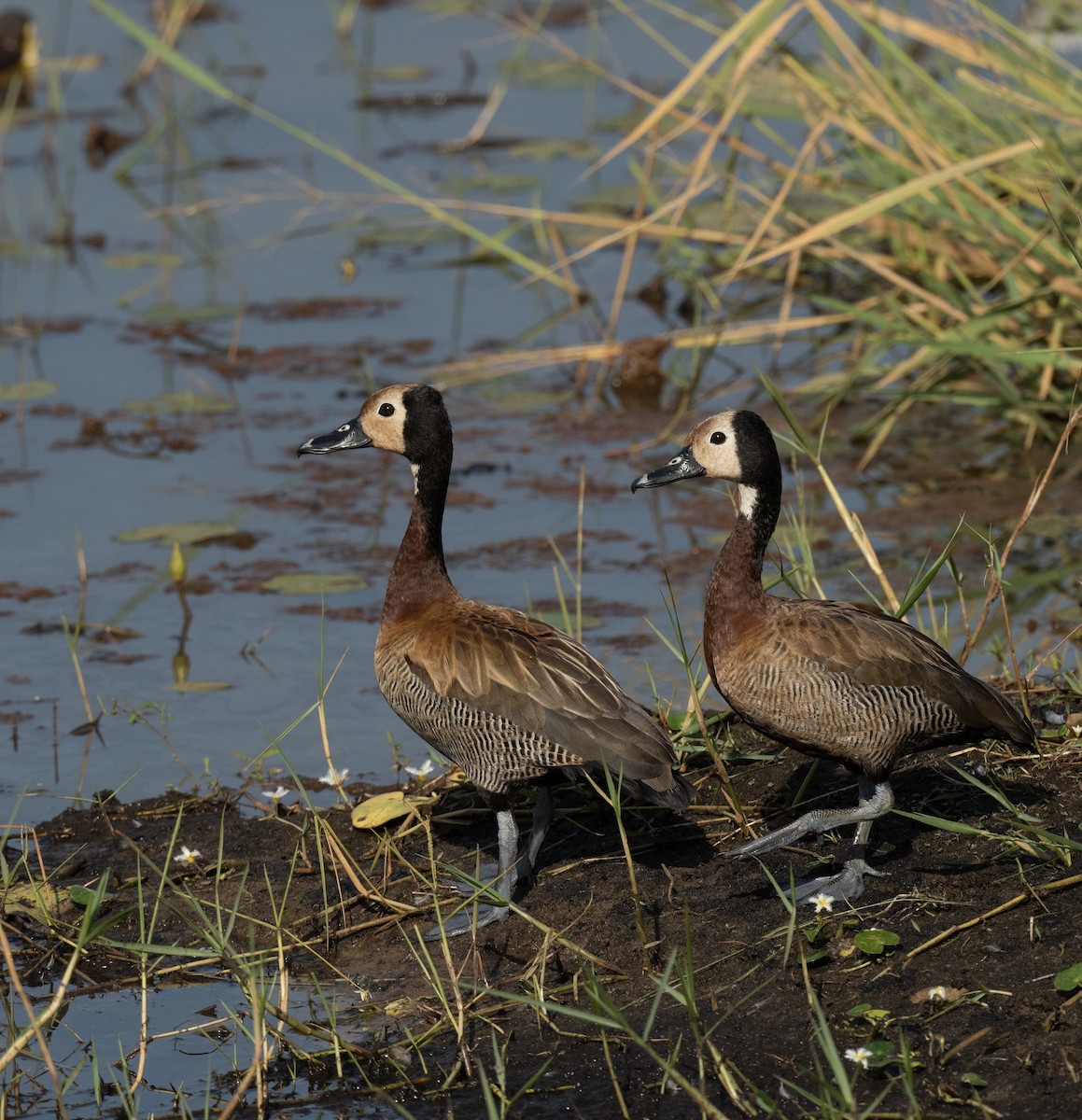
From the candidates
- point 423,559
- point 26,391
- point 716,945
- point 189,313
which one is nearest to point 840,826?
point 716,945

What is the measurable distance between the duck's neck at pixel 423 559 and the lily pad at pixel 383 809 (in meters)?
0.51

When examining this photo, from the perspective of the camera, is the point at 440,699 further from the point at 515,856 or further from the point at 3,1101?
the point at 3,1101

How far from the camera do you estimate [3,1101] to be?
12.9 ft

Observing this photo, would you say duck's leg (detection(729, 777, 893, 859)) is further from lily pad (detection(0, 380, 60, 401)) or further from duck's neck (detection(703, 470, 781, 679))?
lily pad (detection(0, 380, 60, 401))

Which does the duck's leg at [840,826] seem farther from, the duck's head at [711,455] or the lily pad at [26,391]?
the lily pad at [26,391]

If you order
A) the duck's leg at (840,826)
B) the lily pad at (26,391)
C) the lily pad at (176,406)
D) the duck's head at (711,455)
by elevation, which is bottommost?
the lily pad at (26,391)

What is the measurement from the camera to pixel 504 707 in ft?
15.6

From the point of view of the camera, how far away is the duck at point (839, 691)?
4531mm

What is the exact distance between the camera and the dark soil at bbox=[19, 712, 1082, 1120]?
3.83m

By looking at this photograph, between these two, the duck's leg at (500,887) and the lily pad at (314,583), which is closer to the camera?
the duck's leg at (500,887)

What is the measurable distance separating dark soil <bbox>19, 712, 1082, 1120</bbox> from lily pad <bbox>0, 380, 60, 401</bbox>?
13.4 feet

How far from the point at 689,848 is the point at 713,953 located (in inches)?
23.9

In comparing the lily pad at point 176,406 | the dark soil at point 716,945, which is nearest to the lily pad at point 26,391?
the lily pad at point 176,406

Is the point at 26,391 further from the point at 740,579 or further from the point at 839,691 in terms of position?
the point at 839,691
